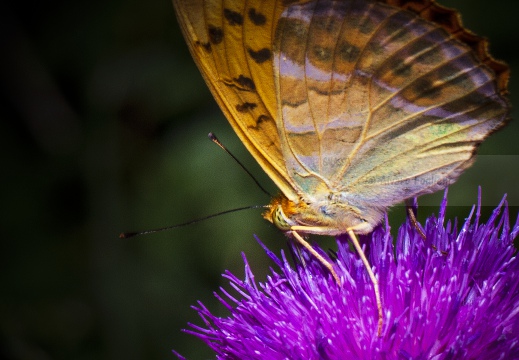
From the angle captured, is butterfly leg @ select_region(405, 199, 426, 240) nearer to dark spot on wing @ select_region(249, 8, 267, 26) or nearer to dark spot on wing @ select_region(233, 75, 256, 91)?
dark spot on wing @ select_region(233, 75, 256, 91)

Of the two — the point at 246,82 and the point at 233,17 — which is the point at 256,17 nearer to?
the point at 233,17

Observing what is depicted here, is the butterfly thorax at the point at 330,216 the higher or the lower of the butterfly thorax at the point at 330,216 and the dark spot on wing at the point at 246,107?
the lower

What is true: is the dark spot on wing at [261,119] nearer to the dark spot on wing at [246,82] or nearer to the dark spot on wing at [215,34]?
the dark spot on wing at [246,82]

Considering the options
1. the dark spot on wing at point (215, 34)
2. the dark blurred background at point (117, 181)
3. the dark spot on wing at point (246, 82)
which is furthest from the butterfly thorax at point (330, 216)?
the dark blurred background at point (117, 181)

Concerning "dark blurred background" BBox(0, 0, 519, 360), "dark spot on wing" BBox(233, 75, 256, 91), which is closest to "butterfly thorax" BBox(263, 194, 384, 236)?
"dark spot on wing" BBox(233, 75, 256, 91)

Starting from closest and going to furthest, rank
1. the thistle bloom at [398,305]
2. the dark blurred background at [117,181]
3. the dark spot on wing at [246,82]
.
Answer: the thistle bloom at [398,305] < the dark spot on wing at [246,82] < the dark blurred background at [117,181]

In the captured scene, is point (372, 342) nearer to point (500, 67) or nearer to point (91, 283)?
point (500, 67)

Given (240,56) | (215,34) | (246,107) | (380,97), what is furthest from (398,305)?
(215,34)
